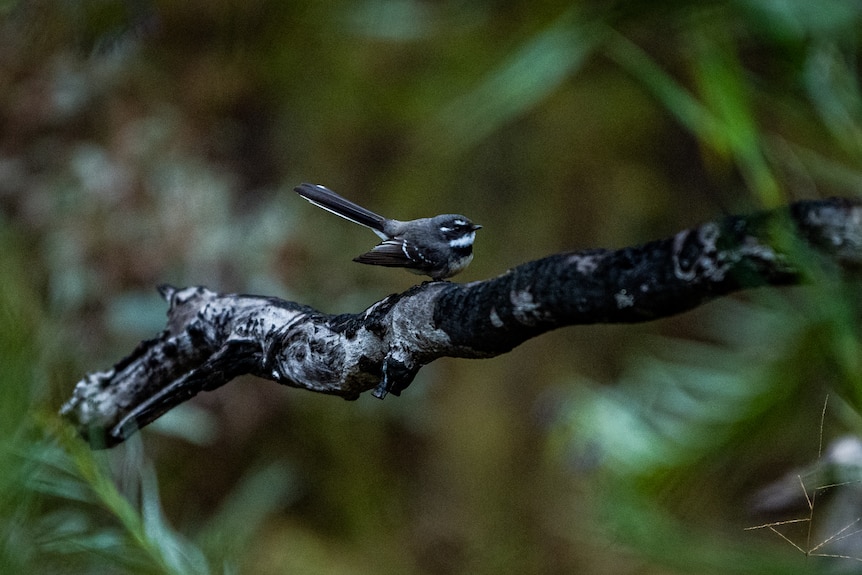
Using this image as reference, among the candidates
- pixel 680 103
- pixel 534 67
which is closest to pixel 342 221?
pixel 680 103

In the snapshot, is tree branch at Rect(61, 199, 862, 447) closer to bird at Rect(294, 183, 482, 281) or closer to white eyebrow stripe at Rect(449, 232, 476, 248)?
bird at Rect(294, 183, 482, 281)

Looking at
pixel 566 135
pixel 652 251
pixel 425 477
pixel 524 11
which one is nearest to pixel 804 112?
pixel 652 251

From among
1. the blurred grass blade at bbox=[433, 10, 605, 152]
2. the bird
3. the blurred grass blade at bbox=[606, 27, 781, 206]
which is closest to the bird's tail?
the bird

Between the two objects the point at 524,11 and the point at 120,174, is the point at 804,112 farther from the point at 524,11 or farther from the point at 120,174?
the point at 120,174

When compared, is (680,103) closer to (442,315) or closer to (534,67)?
(534,67)

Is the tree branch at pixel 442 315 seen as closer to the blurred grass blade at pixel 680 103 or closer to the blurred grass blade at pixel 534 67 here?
the blurred grass blade at pixel 534 67

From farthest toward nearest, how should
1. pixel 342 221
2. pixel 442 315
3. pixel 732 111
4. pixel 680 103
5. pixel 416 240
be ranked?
pixel 342 221
pixel 416 240
pixel 680 103
pixel 442 315
pixel 732 111

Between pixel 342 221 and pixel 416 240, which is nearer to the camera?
pixel 416 240
